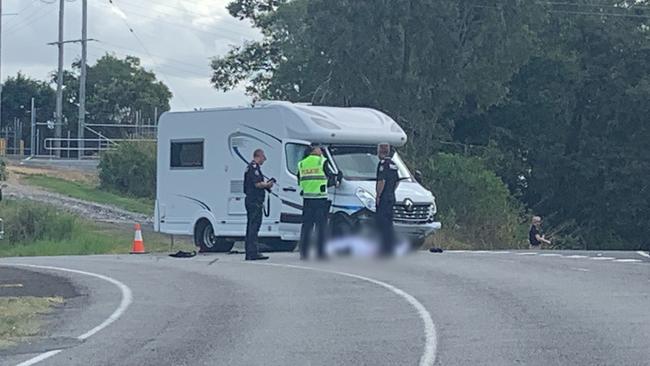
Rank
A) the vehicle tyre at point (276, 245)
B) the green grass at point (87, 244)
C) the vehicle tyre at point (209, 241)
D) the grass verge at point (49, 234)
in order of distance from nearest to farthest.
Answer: the vehicle tyre at point (276, 245), the vehicle tyre at point (209, 241), the green grass at point (87, 244), the grass verge at point (49, 234)

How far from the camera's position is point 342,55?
45.7 meters

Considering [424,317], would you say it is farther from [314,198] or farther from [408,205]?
[408,205]

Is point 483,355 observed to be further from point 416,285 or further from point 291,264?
point 291,264

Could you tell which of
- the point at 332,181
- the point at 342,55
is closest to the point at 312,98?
the point at 342,55

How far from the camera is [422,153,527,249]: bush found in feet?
113

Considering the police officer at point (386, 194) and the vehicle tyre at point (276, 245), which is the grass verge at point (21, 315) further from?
the vehicle tyre at point (276, 245)

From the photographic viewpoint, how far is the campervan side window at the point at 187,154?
86.2 feet

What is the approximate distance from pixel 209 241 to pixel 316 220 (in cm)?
651

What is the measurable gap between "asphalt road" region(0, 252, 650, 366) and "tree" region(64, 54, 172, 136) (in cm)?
7471

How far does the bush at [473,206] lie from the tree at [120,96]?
2180 inches

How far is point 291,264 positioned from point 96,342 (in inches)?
322

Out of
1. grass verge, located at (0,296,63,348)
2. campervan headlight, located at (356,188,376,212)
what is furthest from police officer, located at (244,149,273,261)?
grass verge, located at (0,296,63,348)

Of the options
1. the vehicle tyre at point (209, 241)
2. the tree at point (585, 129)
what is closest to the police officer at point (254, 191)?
the vehicle tyre at point (209, 241)

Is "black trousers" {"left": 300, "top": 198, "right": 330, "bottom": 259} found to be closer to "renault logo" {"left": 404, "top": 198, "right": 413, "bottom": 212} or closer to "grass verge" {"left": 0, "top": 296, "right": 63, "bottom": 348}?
"renault logo" {"left": 404, "top": 198, "right": 413, "bottom": 212}
